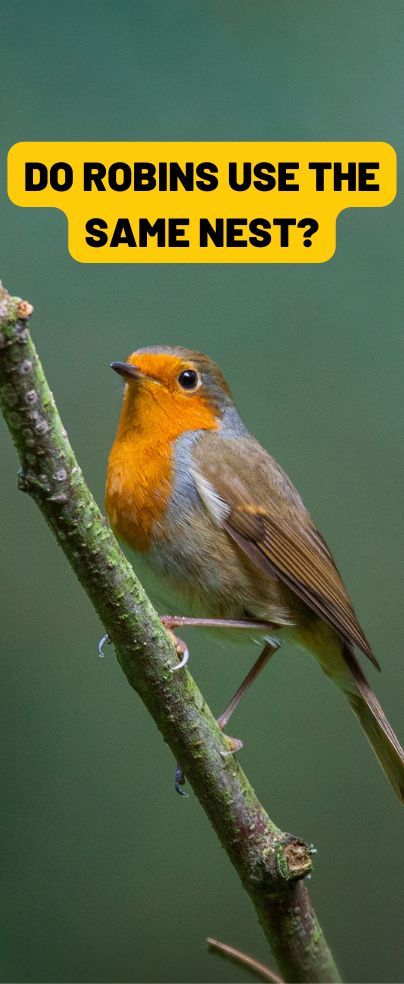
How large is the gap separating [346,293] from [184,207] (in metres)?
1.24

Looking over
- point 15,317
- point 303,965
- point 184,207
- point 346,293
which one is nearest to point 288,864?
point 303,965

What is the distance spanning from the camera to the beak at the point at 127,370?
118 inches

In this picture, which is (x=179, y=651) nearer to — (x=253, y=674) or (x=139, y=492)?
(x=139, y=492)

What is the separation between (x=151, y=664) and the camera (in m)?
2.26

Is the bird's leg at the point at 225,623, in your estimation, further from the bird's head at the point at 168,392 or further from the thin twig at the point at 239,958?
the thin twig at the point at 239,958

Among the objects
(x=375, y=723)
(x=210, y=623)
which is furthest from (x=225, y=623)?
(x=375, y=723)

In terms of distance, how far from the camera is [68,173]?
3646mm

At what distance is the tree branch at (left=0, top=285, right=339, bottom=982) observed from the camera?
1.83 m

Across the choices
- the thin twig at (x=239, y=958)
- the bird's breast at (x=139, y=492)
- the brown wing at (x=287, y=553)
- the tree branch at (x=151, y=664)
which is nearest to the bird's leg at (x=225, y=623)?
the brown wing at (x=287, y=553)

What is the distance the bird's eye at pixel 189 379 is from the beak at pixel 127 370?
18 cm

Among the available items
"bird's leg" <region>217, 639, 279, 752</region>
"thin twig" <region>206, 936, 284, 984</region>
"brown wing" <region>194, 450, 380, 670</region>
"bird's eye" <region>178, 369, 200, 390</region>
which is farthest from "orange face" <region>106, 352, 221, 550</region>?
"thin twig" <region>206, 936, 284, 984</region>

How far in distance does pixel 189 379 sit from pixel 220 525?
52cm

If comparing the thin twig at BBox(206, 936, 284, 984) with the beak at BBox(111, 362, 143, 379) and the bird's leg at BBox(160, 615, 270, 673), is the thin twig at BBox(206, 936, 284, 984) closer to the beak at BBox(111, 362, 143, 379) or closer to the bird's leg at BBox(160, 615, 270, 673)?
the bird's leg at BBox(160, 615, 270, 673)

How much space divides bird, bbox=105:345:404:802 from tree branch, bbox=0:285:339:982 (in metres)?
0.43
